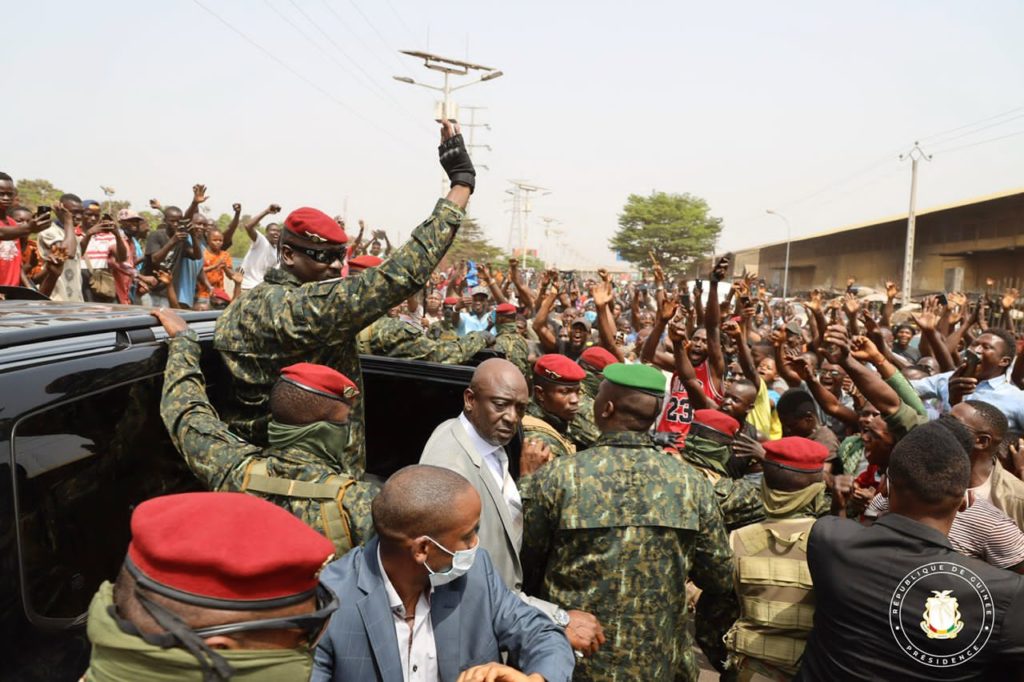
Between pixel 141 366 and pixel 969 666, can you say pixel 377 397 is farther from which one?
pixel 969 666

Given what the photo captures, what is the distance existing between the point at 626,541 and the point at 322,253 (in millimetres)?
1550

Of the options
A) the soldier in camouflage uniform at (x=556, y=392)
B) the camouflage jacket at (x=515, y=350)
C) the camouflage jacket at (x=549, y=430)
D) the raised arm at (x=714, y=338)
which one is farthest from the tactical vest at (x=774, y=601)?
the raised arm at (x=714, y=338)

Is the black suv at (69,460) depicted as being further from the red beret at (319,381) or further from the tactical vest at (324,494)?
the red beret at (319,381)

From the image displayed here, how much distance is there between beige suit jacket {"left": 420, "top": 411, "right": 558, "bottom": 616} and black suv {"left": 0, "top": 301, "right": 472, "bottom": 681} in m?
0.91

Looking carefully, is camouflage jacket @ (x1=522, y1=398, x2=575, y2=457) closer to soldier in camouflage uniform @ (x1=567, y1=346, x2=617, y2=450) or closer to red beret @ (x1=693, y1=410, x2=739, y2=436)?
soldier in camouflage uniform @ (x1=567, y1=346, x2=617, y2=450)

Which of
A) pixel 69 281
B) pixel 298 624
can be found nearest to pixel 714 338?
pixel 298 624

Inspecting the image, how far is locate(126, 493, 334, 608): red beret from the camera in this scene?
116 cm

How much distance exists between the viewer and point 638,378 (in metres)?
2.90

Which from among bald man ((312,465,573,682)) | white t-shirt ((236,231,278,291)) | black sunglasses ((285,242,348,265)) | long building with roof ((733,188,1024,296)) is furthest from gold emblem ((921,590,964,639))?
long building with roof ((733,188,1024,296))

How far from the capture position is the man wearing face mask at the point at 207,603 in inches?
44.3

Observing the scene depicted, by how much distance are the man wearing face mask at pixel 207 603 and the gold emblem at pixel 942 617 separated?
1.86 m

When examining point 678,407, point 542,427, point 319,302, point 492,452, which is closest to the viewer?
point 319,302

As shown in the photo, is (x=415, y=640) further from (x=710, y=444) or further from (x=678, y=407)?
(x=678, y=407)

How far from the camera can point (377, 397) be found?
12.2ft
